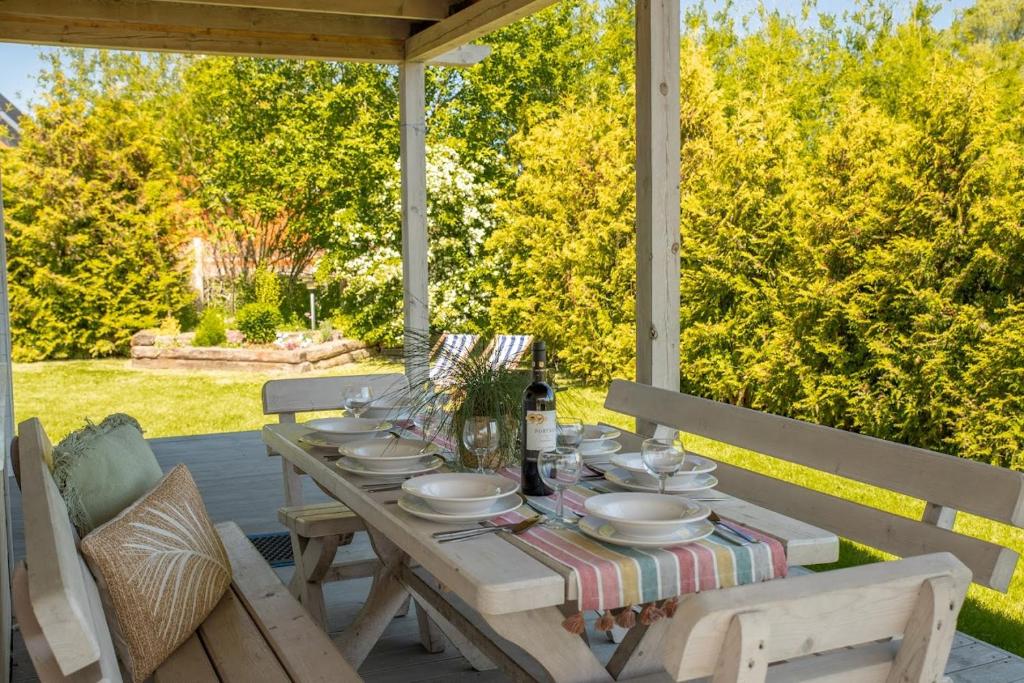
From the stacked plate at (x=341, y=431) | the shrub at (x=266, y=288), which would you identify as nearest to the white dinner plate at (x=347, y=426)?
Answer: the stacked plate at (x=341, y=431)

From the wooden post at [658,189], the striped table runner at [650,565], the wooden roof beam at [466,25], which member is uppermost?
the wooden roof beam at [466,25]

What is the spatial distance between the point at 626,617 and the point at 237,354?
877 cm

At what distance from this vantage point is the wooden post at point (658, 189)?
126 inches

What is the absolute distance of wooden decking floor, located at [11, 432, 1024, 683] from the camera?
2.80 metres

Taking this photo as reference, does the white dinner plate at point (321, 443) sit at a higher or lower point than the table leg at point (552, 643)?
higher

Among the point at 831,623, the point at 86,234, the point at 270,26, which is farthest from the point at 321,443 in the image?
the point at 86,234

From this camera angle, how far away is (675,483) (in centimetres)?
216

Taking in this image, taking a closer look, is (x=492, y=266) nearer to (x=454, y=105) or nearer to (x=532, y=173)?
(x=532, y=173)

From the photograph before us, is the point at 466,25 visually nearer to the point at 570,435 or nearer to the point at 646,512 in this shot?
the point at 570,435

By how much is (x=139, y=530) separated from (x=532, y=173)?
801 cm

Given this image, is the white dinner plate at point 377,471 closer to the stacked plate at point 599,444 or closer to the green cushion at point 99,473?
the stacked plate at point 599,444

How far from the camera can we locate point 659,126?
321cm

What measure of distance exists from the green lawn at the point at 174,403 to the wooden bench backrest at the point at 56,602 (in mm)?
4729

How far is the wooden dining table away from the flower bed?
772cm
